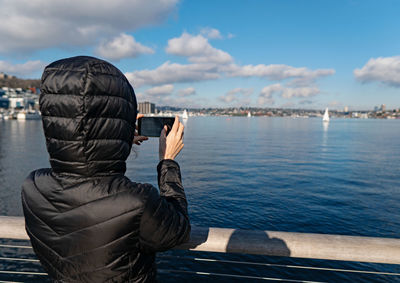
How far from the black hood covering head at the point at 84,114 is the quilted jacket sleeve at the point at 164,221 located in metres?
0.33

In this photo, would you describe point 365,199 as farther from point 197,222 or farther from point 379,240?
point 379,240

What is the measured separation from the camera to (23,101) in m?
166

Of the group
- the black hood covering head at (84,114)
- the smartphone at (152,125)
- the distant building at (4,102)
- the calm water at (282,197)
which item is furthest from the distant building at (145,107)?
the distant building at (4,102)

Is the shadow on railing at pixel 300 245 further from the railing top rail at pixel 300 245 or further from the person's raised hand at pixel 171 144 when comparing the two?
the person's raised hand at pixel 171 144

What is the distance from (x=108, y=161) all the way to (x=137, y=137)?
0.74 m

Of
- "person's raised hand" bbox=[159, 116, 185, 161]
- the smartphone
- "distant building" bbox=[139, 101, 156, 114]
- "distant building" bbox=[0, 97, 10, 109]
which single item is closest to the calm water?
"distant building" bbox=[139, 101, 156, 114]

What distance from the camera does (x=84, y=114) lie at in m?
1.30

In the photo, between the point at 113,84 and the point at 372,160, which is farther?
the point at 372,160

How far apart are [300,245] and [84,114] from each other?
192 cm

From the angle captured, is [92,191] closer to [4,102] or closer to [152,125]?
[152,125]

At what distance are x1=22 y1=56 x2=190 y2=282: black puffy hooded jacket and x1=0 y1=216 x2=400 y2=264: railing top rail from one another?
832mm

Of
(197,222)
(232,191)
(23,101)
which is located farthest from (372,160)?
(23,101)

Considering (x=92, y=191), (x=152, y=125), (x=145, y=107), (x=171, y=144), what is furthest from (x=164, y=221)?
(x=145, y=107)

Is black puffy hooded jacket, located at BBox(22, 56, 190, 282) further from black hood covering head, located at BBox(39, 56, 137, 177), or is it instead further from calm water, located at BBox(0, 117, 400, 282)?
calm water, located at BBox(0, 117, 400, 282)
